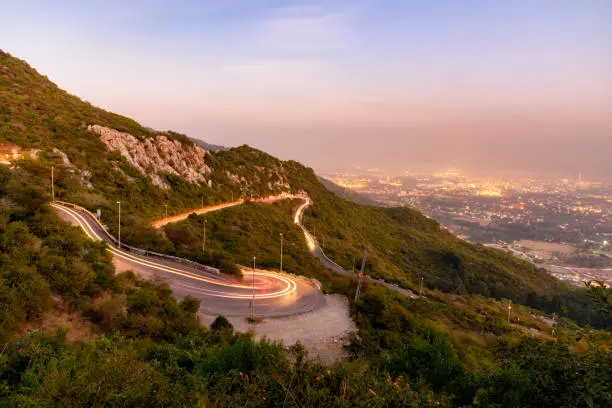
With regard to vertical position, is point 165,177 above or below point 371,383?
above

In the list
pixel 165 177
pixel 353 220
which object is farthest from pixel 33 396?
pixel 353 220

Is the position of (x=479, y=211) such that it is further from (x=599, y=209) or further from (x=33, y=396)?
(x=33, y=396)

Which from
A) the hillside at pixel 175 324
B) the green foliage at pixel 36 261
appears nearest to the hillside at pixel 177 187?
the hillside at pixel 175 324

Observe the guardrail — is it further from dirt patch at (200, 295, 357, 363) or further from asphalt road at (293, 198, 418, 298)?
asphalt road at (293, 198, 418, 298)

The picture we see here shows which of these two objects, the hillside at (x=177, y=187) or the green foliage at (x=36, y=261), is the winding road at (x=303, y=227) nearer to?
the hillside at (x=177, y=187)

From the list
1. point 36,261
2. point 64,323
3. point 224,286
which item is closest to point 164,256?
point 224,286

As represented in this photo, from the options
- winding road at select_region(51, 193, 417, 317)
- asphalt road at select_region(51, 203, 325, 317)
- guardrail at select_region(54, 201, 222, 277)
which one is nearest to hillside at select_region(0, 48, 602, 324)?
guardrail at select_region(54, 201, 222, 277)

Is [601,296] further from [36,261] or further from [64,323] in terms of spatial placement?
[36,261]
